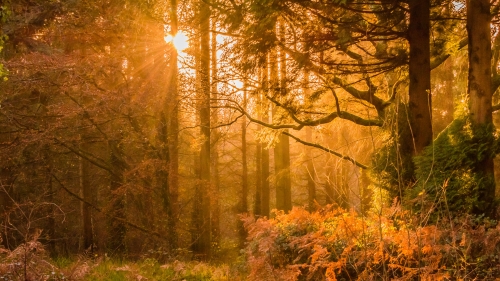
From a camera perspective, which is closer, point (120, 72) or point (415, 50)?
point (415, 50)

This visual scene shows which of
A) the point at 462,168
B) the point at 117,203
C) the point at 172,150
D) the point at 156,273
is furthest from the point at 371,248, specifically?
the point at 117,203

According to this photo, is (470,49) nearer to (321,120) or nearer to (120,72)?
(321,120)

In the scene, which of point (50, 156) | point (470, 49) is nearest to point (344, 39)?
point (470, 49)

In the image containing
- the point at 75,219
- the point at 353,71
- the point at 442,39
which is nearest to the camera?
the point at 353,71

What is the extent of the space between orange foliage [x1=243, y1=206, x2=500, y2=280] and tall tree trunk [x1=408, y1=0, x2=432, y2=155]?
208 centimetres

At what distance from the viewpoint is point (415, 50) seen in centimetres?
769

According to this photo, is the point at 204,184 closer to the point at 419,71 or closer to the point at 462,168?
the point at 419,71

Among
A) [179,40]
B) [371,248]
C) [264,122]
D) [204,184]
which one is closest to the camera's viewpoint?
[371,248]

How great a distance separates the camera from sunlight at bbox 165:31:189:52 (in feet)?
39.1

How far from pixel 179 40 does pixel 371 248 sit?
883 centimetres

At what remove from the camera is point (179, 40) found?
39.8ft

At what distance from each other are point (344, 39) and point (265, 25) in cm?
124

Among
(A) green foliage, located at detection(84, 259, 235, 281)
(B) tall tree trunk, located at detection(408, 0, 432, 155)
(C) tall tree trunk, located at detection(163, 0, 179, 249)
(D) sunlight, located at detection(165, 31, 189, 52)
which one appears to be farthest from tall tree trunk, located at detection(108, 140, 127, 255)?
(B) tall tree trunk, located at detection(408, 0, 432, 155)

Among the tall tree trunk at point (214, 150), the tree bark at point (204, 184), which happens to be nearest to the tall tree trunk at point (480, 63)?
the tall tree trunk at point (214, 150)
